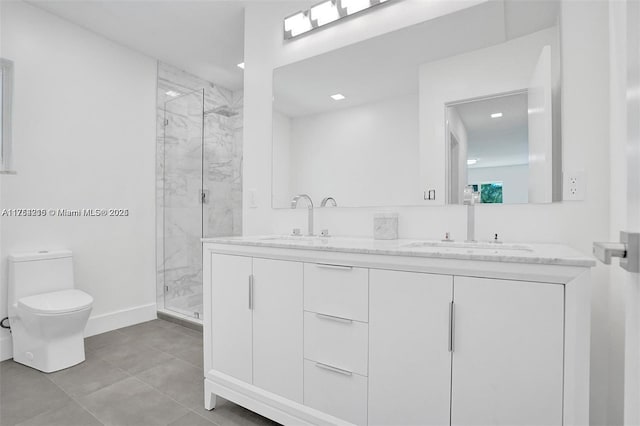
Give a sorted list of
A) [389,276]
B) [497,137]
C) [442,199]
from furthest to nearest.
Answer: [442,199] → [497,137] → [389,276]

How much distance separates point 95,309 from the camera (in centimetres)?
278

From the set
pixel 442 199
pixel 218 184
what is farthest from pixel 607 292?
pixel 218 184

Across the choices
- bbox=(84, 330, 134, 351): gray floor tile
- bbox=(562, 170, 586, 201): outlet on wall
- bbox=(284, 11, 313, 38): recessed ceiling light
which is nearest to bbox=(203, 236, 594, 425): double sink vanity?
A: bbox=(562, 170, 586, 201): outlet on wall

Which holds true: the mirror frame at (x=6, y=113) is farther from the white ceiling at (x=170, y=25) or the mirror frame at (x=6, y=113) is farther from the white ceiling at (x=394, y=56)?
the white ceiling at (x=394, y=56)

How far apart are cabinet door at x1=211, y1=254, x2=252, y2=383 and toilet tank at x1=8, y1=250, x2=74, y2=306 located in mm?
1495

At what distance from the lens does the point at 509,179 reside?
1.55 meters

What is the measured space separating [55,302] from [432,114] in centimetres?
258

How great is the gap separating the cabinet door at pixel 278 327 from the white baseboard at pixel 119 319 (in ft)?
6.45

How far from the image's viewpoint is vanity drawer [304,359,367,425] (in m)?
1.27

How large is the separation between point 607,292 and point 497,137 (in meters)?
0.78

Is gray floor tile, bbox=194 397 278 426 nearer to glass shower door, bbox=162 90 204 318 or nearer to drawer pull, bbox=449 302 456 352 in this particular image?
drawer pull, bbox=449 302 456 352

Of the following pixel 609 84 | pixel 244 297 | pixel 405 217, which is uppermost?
pixel 609 84

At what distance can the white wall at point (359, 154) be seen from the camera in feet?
5.92

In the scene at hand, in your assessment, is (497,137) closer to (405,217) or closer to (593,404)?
(405,217)
